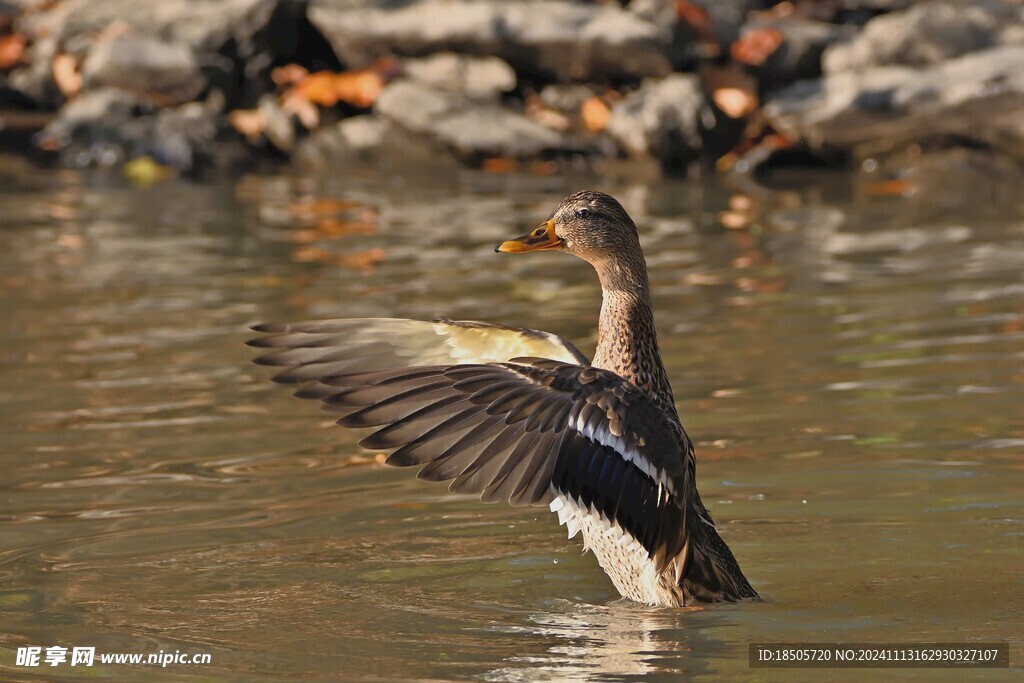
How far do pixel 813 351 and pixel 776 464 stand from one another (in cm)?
192

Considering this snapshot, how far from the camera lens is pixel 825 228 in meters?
12.8

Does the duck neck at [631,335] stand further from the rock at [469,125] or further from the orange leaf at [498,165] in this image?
the orange leaf at [498,165]

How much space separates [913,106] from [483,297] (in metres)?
5.94

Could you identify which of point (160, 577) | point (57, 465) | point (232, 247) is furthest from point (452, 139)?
point (160, 577)

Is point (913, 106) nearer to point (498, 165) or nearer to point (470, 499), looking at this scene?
point (498, 165)

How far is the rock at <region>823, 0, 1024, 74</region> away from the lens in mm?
15617

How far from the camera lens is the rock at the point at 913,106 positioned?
14.7 m

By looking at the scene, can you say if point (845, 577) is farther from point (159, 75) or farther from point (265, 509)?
point (159, 75)

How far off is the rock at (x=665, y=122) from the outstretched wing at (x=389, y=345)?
9.49 m

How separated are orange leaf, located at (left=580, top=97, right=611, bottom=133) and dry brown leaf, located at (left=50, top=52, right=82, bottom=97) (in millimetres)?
5491

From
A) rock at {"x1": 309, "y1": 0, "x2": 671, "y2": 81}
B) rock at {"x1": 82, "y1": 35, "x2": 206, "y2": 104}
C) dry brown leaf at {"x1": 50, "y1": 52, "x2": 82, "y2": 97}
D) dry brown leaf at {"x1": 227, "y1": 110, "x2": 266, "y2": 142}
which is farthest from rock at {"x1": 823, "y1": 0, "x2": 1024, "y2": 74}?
dry brown leaf at {"x1": 50, "y1": 52, "x2": 82, "y2": 97}

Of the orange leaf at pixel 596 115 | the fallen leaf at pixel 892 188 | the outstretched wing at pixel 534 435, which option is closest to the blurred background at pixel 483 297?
the orange leaf at pixel 596 115

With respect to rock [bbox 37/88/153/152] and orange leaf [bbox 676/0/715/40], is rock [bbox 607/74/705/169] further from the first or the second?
rock [bbox 37/88/153/152]

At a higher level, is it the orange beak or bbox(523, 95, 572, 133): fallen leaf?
the orange beak
